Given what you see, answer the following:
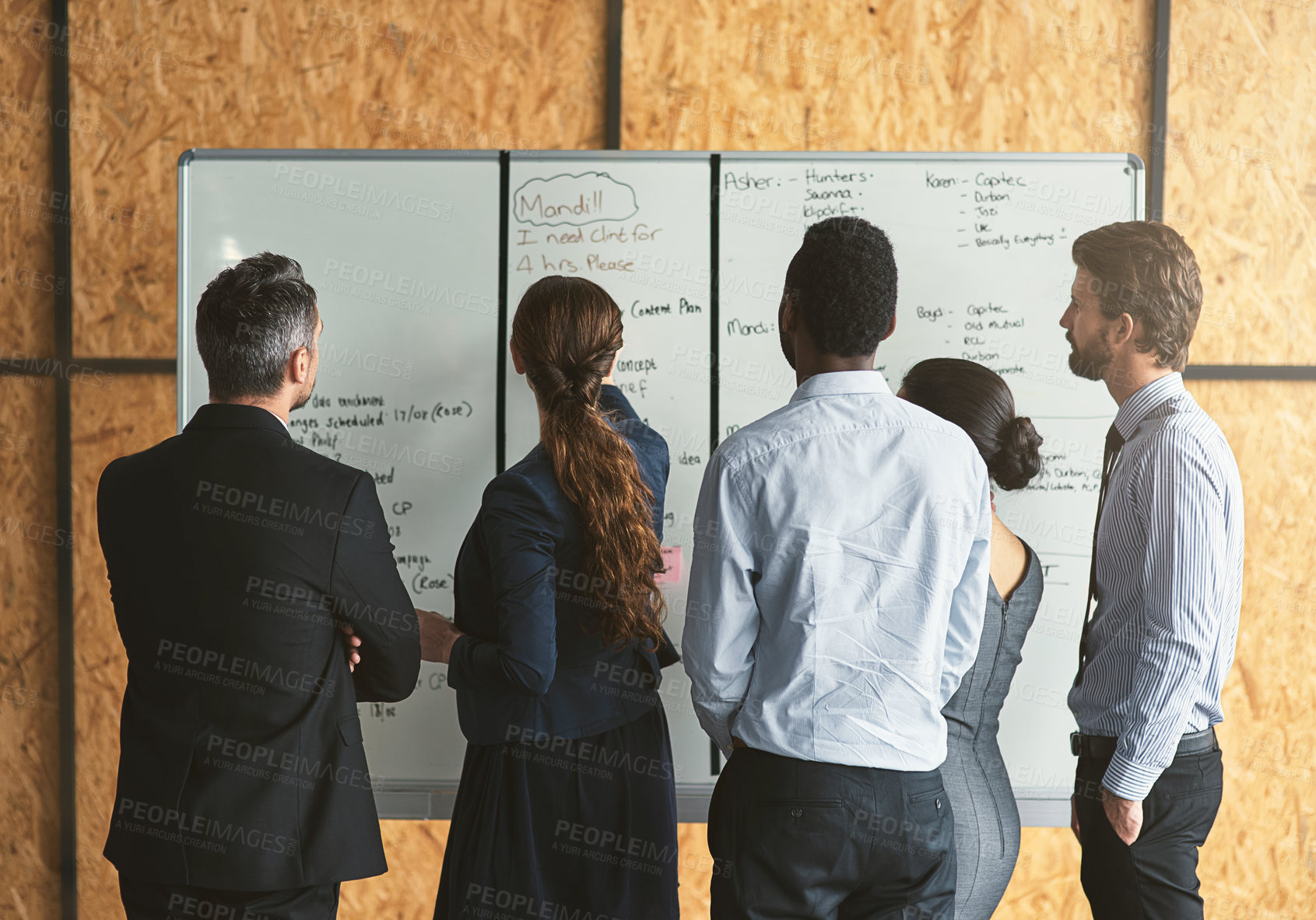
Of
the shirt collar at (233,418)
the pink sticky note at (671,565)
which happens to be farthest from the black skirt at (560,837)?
the shirt collar at (233,418)

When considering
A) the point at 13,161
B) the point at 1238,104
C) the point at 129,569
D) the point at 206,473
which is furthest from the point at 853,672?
the point at 13,161

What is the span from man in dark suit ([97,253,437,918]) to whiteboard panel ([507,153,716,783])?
0.76 meters

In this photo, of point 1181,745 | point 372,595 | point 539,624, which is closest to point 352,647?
point 372,595

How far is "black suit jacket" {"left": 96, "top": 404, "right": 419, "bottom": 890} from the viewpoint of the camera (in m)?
1.20

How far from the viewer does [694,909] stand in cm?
246

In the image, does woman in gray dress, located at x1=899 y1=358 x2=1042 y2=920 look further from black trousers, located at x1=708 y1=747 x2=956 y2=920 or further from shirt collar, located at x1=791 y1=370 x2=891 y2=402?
shirt collar, located at x1=791 y1=370 x2=891 y2=402

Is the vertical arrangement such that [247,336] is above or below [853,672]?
above

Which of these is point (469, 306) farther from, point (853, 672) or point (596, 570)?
point (853, 672)

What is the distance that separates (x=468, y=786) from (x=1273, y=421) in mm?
2348

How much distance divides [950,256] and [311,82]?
1.78m

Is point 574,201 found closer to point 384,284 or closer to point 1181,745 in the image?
point 384,284

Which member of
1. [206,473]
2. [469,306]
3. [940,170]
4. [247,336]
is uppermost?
[940,170]

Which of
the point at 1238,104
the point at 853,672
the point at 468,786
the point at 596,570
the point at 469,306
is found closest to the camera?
the point at 853,672

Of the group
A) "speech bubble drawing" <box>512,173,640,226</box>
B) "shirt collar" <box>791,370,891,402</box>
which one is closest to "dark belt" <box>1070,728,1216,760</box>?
"shirt collar" <box>791,370,891,402</box>
